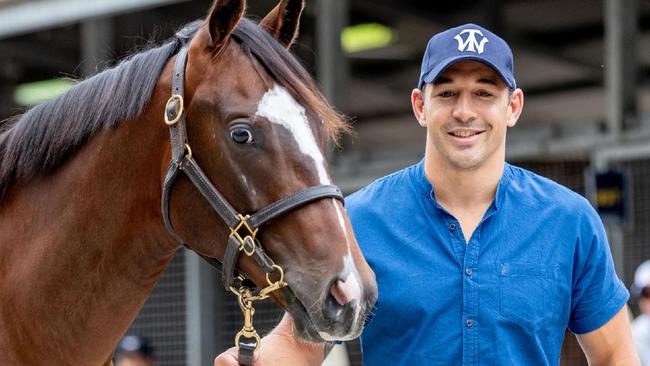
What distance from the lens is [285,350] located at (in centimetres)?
263

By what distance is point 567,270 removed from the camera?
8.49ft

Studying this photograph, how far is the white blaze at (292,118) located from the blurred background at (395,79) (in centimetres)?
61

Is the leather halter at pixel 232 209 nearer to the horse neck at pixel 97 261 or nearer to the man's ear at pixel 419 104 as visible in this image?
the horse neck at pixel 97 261

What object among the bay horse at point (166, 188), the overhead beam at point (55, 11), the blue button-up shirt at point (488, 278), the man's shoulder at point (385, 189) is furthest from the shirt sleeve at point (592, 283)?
the overhead beam at point (55, 11)

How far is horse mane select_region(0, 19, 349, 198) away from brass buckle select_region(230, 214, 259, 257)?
32 cm

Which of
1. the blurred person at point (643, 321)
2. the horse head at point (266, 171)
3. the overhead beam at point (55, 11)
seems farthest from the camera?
the overhead beam at point (55, 11)

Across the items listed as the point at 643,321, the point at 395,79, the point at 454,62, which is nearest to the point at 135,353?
the point at 643,321

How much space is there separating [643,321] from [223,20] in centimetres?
393

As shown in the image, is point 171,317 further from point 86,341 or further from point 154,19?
point 86,341

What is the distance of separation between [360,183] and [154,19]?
3.02 m

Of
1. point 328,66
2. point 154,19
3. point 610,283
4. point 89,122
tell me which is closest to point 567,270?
A: point 610,283

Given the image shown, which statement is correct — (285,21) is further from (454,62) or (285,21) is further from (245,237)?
(245,237)

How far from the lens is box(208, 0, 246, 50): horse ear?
8.62 ft

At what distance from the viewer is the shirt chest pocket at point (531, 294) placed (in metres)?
2.53
